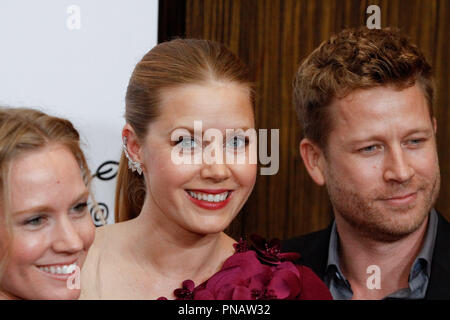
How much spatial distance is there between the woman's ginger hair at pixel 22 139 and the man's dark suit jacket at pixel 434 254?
1.79 feet

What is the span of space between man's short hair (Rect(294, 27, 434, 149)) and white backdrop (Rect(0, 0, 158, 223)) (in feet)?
1.26

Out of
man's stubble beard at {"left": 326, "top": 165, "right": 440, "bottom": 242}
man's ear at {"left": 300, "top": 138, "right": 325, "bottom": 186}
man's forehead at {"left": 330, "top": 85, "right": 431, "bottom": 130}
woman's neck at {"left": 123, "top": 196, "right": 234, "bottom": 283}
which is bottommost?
woman's neck at {"left": 123, "top": 196, "right": 234, "bottom": 283}

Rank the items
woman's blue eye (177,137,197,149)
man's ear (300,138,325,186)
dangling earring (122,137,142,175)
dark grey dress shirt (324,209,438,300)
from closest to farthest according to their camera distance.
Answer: woman's blue eye (177,137,197,149), dangling earring (122,137,142,175), dark grey dress shirt (324,209,438,300), man's ear (300,138,325,186)

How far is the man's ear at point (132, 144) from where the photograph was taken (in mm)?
1242

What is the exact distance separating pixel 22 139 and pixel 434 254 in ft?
2.72

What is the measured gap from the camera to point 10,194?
101 cm

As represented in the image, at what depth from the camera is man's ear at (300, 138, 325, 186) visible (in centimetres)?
146

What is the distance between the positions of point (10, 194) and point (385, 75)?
2.42ft

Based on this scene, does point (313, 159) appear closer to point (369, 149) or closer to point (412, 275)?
point (369, 149)

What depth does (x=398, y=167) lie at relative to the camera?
1.30 metres

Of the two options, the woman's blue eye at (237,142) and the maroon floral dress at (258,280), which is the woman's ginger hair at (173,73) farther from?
the maroon floral dress at (258,280)

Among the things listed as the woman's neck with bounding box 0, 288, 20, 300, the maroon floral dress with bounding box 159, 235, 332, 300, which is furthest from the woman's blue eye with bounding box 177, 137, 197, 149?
the woman's neck with bounding box 0, 288, 20, 300

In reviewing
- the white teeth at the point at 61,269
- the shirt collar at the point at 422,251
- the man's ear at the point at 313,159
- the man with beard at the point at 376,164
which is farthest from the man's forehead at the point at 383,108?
the white teeth at the point at 61,269

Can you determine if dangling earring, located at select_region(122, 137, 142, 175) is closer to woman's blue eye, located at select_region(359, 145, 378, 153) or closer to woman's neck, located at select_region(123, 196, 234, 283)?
woman's neck, located at select_region(123, 196, 234, 283)
